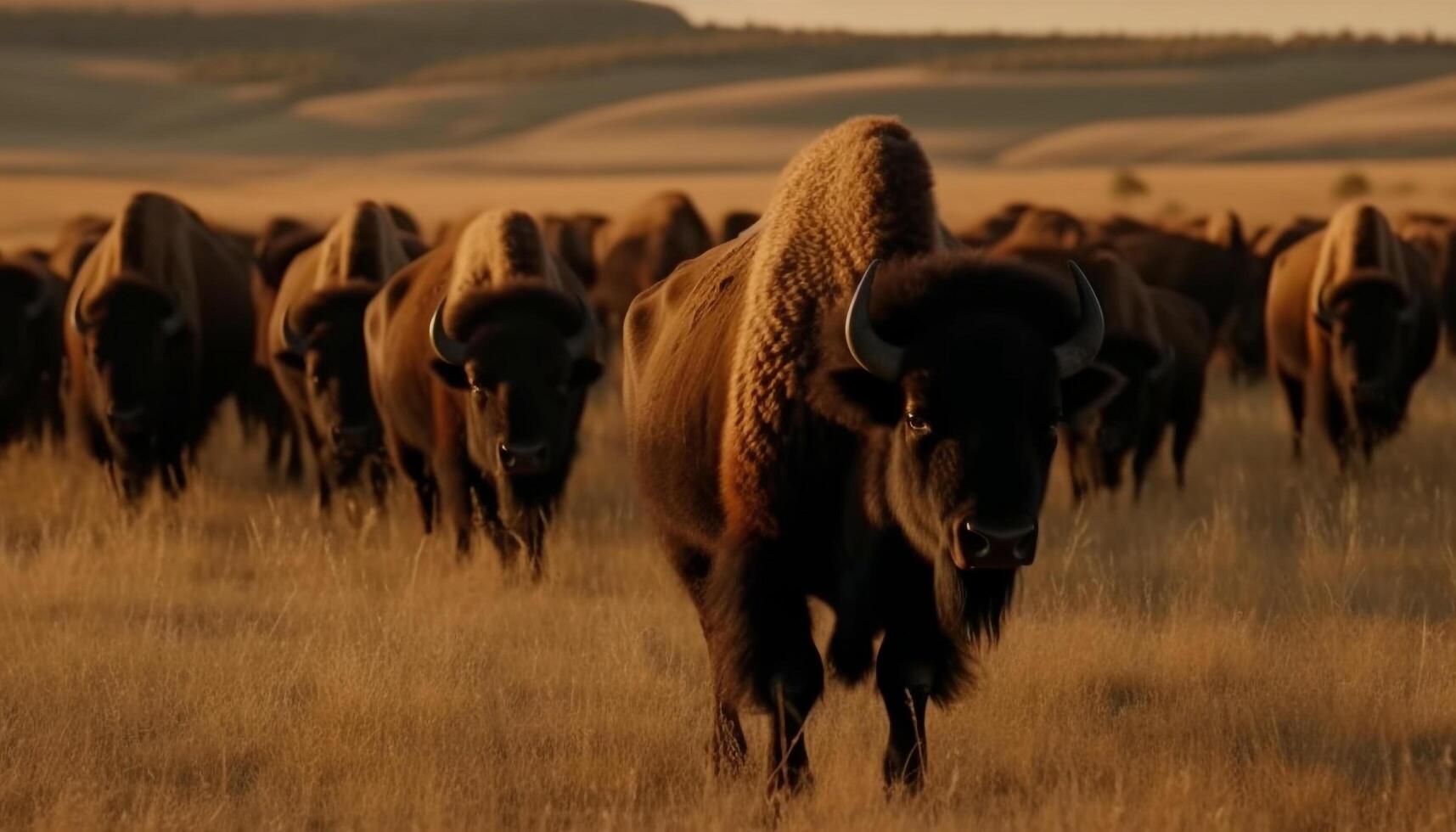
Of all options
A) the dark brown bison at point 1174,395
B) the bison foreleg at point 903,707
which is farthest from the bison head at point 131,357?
the bison foreleg at point 903,707

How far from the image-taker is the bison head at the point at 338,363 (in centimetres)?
1138

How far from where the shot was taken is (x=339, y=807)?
238 inches

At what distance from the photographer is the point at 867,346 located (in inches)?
212

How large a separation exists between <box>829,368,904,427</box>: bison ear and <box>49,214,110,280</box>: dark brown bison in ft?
36.9

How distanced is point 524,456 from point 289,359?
11.2 feet

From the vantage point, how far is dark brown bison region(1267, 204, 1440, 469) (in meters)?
13.3

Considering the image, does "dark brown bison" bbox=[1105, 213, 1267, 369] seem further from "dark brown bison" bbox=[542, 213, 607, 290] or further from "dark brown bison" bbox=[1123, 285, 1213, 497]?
"dark brown bison" bbox=[542, 213, 607, 290]

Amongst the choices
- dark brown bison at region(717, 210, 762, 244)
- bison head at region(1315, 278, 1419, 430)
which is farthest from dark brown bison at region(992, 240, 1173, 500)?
dark brown bison at region(717, 210, 762, 244)

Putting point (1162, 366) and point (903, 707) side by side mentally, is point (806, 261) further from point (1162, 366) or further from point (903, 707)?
point (1162, 366)

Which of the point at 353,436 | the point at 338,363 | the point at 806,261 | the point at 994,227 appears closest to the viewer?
the point at 806,261

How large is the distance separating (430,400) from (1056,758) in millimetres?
4618

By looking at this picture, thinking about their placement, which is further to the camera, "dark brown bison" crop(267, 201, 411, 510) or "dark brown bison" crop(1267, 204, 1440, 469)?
"dark brown bison" crop(1267, 204, 1440, 469)

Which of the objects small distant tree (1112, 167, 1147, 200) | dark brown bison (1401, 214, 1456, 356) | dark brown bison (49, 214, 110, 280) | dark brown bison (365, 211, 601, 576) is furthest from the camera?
small distant tree (1112, 167, 1147, 200)

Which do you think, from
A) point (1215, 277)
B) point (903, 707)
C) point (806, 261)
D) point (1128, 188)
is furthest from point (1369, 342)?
point (1128, 188)
